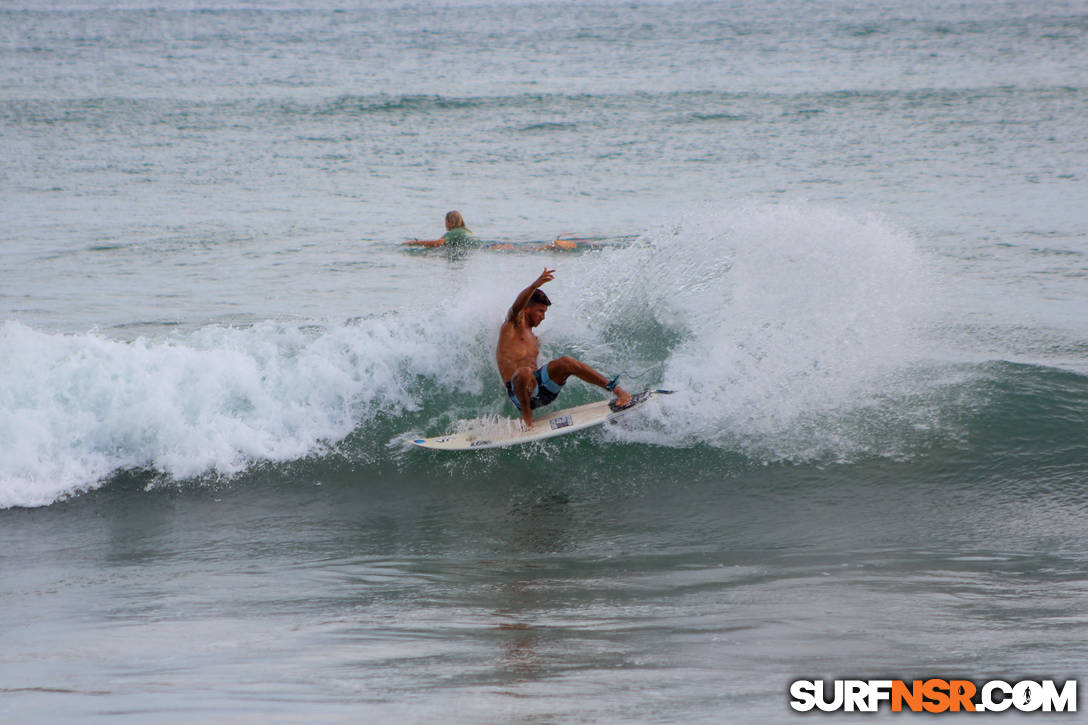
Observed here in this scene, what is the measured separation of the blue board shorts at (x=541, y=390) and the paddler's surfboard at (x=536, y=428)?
177 mm

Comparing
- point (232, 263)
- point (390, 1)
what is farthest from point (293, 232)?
point (390, 1)

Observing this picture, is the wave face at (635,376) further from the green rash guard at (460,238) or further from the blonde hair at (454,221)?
the blonde hair at (454,221)

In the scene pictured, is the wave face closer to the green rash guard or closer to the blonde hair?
the green rash guard

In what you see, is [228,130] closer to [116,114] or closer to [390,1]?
[116,114]

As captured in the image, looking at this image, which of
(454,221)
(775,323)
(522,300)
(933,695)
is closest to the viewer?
(933,695)

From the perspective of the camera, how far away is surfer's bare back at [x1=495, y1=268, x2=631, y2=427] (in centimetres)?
799

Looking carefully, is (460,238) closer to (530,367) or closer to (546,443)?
(530,367)

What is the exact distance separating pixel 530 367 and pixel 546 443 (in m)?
0.66

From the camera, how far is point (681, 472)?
7781 millimetres

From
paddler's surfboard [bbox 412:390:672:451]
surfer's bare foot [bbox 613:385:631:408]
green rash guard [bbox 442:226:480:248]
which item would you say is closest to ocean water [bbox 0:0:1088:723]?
paddler's surfboard [bbox 412:390:672:451]

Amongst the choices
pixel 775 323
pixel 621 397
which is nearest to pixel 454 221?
pixel 775 323

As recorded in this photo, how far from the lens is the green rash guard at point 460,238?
51.6ft

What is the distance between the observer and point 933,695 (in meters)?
3.46

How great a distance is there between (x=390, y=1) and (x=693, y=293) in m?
50.1
